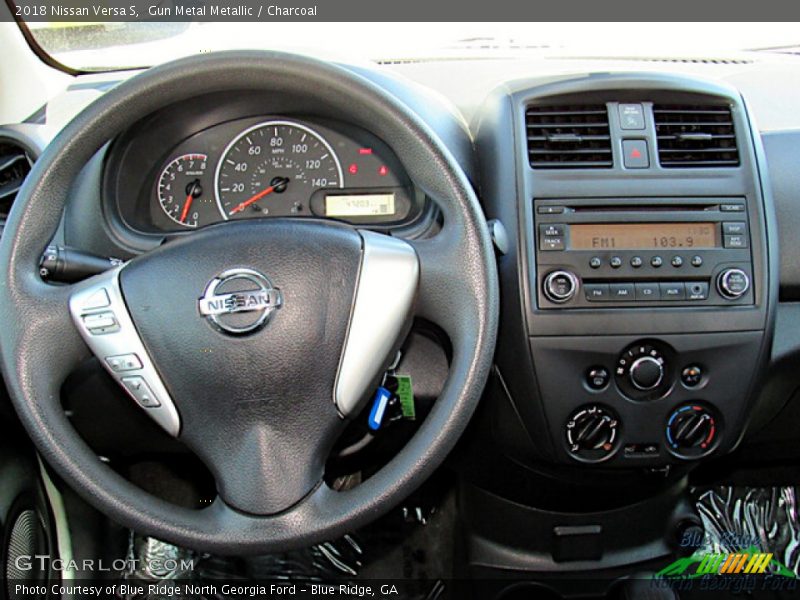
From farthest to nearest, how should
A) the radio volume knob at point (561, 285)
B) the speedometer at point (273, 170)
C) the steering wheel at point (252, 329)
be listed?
the speedometer at point (273, 170) < the radio volume knob at point (561, 285) < the steering wheel at point (252, 329)

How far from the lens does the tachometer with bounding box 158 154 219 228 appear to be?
1.53 m

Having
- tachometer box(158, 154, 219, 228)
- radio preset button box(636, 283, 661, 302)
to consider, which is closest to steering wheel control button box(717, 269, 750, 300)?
radio preset button box(636, 283, 661, 302)

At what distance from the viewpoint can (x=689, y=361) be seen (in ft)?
4.76

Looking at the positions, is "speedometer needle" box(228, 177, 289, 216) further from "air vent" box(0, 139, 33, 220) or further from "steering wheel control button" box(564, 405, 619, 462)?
"steering wheel control button" box(564, 405, 619, 462)

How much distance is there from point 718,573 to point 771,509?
0.97 ft

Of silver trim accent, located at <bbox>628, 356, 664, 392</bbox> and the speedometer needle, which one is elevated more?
the speedometer needle

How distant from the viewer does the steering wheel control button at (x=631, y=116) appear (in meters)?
1.47

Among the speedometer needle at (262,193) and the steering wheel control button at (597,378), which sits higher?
the speedometer needle at (262,193)

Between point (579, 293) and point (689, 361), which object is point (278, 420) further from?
point (689, 361)

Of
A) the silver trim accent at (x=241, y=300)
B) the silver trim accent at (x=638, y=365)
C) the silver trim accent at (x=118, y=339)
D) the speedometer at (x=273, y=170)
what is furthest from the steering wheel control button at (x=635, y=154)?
the silver trim accent at (x=118, y=339)

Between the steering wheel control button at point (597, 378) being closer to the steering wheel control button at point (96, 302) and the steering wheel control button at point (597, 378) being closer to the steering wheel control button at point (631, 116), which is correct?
the steering wheel control button at point (631, 116)

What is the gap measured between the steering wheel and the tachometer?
0.37 m

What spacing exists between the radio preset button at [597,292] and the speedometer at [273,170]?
0.47 m

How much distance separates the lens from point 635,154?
4.78ft
